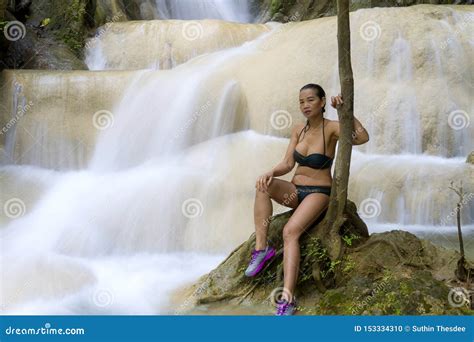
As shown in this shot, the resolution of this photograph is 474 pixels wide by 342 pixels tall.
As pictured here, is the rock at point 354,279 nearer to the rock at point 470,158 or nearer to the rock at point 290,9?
the rock at point 470,158

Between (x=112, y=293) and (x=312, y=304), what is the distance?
2.02m

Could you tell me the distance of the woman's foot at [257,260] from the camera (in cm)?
437

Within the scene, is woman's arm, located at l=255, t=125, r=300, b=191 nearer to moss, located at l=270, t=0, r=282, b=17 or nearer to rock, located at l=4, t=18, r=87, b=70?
rock, located at l=4, t=18, r=87, b=70

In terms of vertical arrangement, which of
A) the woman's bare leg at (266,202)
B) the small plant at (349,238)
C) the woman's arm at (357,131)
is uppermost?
the woman's arm at (357,131)

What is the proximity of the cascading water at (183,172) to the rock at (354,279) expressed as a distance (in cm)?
54

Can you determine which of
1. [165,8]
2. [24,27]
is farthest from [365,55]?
[165,8]

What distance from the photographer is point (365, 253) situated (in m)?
4.32

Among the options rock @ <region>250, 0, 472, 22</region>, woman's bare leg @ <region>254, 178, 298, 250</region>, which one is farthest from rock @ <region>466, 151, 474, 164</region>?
rock @ <region>250, 0, 472, 22</region>

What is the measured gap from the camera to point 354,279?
3912 millimetres

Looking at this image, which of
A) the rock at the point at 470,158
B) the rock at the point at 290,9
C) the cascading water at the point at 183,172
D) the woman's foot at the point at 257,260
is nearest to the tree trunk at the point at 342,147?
the woman's foot at the point at 257,260

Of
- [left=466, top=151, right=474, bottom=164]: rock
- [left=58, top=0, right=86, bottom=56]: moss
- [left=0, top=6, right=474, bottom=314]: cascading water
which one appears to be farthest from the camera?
[left=58, top=0, right=86, bottom=56]: moss

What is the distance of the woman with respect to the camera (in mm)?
4199

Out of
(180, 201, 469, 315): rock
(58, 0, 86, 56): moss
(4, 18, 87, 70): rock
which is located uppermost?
(58, 0, 86, 56): moss

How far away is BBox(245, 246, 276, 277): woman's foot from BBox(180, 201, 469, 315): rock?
95 millimetres
